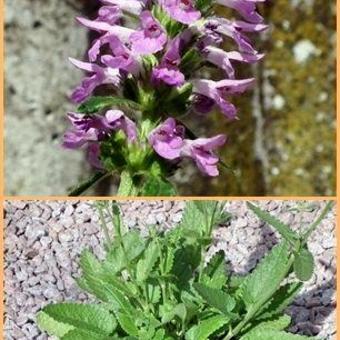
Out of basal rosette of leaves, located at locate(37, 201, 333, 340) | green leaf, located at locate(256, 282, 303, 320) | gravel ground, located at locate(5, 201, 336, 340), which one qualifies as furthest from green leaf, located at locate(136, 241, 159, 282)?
gravel ground, located at locate(5, 201, 336, 340)

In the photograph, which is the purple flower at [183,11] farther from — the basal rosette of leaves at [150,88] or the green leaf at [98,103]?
the green leaf at [98,103]

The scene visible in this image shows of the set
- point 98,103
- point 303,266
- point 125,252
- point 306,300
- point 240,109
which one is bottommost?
point 306,300

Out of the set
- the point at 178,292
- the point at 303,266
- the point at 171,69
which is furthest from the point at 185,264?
the point at 171,69

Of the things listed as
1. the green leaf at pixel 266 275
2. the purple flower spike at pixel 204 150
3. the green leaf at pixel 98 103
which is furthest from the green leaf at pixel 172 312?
the green leaf at pixel 98 103

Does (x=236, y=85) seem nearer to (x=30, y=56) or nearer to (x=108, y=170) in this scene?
(x=108, y=170)

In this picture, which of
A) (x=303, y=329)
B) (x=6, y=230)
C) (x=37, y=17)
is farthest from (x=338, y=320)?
(x=37, y=17)

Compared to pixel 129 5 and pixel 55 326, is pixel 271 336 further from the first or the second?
pixel 129 5
